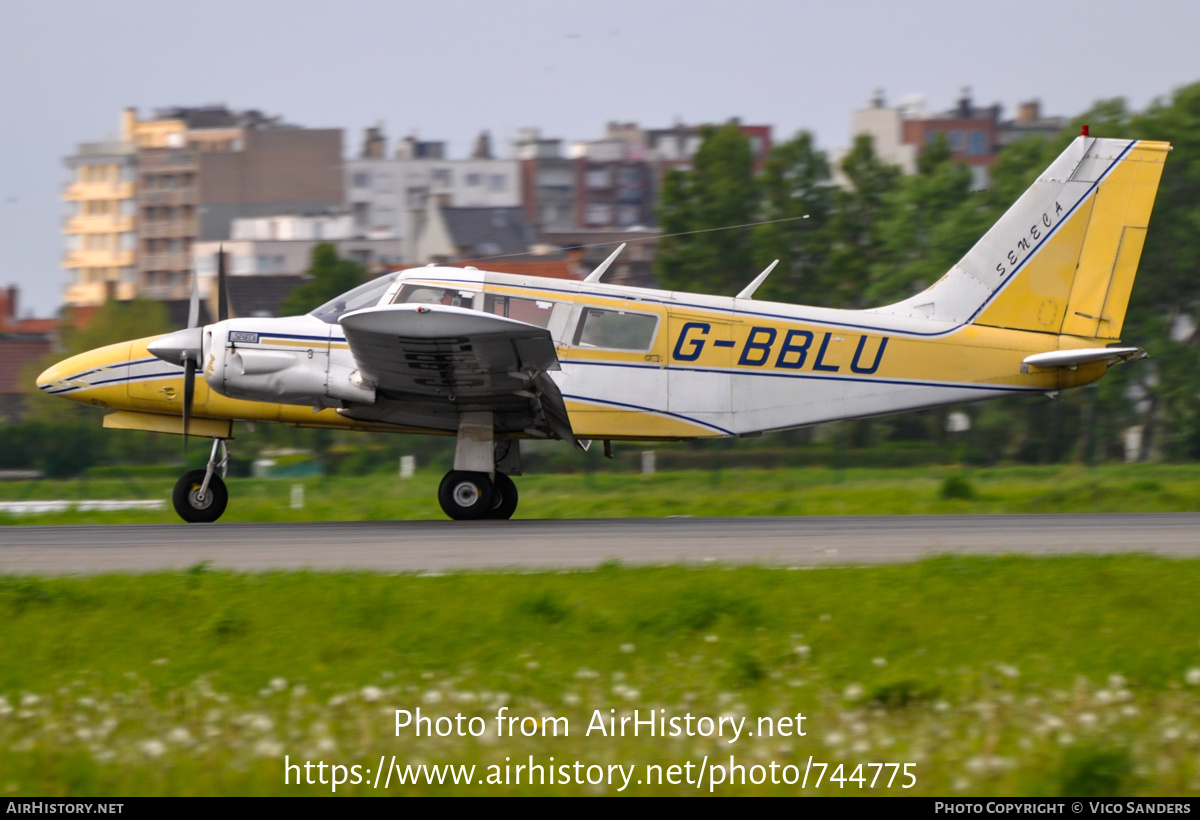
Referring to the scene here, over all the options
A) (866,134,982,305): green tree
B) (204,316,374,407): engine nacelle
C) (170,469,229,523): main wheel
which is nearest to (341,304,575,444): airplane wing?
(204,316,374,407): engine nacelle

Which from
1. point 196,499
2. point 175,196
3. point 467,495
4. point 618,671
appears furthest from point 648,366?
point 175,196

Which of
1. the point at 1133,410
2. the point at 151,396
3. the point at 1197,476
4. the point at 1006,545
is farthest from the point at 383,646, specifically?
the point at 1133,410

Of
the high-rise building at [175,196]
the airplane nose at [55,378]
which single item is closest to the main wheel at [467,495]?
the airplane nose at [55,378]

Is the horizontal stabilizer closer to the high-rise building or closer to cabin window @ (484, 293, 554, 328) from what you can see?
cabin window @ (484, 293, 554, 328)

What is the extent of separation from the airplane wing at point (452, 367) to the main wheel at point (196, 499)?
Result: 1813 millimetres

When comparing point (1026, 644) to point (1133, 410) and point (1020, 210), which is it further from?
point (1133, 410)

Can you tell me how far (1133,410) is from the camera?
135 ft

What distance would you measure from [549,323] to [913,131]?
101 meters

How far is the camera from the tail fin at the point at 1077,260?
15406 mm

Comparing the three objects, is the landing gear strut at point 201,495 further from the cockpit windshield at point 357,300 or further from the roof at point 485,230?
the roof at point 485,230

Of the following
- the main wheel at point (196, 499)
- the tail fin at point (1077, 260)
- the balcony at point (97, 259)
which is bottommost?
the balcony at point (97, 259)

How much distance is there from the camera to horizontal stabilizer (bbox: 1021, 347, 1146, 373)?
14.5 m

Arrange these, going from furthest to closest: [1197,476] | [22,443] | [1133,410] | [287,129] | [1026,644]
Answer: [287,129] < [1133,410] < [22,443] < [1197,476] < [1026,644]

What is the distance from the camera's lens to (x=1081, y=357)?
14.7m
